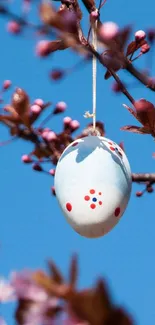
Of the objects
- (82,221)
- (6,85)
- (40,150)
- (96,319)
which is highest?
(6,85)

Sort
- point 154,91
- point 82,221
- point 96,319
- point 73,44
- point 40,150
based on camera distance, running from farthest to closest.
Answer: point 40,150 → point 82,221 → point 154,91 → point 73,44 → point 96,319

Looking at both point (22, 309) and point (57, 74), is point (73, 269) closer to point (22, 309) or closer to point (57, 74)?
point (22, 309)

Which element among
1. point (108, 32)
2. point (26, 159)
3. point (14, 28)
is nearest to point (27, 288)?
point (108, 32)

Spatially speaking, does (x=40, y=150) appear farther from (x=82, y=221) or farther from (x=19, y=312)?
(x=19, y=312)

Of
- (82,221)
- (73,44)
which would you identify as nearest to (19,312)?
(73,44)

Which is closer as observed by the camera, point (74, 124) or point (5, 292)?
point (5, 292)

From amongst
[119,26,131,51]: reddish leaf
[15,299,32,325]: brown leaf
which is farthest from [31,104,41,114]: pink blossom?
[15,299,32,325]: brown leaf

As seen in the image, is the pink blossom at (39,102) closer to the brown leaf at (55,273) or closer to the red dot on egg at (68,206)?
the red dot on egg at (68,206)
